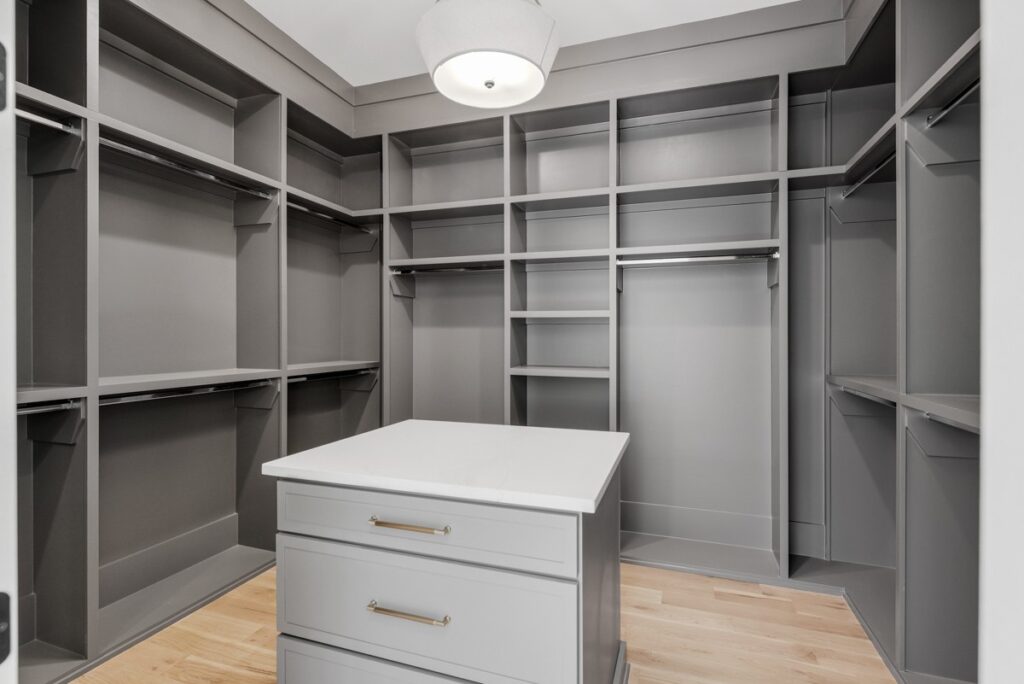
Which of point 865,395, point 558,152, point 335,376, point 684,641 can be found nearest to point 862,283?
point 865,395

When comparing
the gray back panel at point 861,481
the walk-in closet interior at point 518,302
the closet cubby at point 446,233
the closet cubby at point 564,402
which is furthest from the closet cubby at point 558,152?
the gray back panel at point 861,481

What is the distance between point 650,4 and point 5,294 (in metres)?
2.87

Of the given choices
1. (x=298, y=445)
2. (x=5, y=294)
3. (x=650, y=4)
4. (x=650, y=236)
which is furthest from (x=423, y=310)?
(x=5, y=294)

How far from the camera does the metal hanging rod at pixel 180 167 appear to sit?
2010 millimetres

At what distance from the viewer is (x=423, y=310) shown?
11.5 feet

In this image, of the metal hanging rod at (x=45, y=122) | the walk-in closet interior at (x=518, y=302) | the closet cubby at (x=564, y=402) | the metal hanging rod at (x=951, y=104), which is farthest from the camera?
the closet cubby at (x=564, y=402)

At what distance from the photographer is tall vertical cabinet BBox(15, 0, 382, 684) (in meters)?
1.88

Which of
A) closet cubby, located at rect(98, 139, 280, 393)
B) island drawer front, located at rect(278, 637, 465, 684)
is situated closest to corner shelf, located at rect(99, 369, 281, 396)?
closet cubby, located at rect(98, 139, 280, 393)

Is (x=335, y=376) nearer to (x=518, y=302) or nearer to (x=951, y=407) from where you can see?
(x=518, y=302)

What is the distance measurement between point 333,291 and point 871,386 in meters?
3.09

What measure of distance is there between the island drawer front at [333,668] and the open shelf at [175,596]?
42.7 inches

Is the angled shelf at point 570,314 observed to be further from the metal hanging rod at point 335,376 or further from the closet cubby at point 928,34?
the closet cubby at point 928,34

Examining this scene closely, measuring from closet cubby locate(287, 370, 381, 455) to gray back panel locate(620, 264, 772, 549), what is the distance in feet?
5.40

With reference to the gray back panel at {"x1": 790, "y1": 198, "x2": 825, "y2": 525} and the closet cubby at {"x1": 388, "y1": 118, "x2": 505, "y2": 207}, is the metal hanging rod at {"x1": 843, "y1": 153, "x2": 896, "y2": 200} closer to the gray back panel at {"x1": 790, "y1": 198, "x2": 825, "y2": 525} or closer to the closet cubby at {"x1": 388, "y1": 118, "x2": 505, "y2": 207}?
the gray back panel at {"x1": 790, "y1": 198, "x2": 825, "y2": 525}
